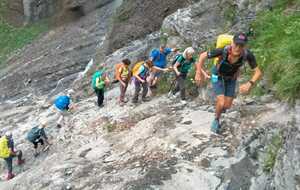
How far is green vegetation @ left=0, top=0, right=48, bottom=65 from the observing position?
114 feet

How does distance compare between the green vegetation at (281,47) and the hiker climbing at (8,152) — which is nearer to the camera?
the green vegetation at (281,47)

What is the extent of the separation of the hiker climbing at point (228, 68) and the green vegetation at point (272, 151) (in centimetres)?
100

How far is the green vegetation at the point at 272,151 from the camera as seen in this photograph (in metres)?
10.7

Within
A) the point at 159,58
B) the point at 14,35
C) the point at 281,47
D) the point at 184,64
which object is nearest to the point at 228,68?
the point at 281,47

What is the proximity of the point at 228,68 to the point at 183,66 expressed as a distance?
422 centimetres

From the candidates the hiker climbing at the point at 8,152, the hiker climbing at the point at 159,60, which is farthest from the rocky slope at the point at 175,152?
the hiker climbing at the point at 8,152

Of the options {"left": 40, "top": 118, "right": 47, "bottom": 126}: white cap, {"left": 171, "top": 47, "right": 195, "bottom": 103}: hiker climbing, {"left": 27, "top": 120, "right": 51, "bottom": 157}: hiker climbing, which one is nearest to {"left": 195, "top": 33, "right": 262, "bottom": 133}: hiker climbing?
{"left": 171, "top": 47, "right": 195, "bottom": 103}: hiker climbing

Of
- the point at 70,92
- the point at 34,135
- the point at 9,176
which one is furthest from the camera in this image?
the point at 70,92

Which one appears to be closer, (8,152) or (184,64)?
(184,64)

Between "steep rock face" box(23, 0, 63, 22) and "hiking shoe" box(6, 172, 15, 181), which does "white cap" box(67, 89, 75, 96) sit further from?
"steep rock face" box(23, 0, 63, 22)

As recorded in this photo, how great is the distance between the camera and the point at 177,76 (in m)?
15.4

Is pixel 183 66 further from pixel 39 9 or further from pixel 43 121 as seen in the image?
pixel 39 9

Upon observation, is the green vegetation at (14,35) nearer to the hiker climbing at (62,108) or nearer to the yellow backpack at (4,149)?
the hiker climbing at (62,108)

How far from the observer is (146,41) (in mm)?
22125
